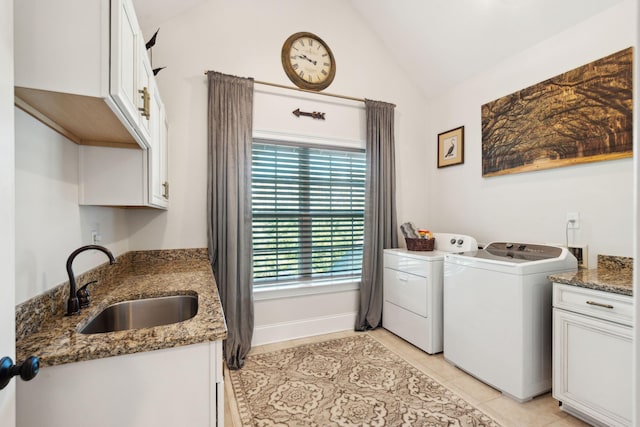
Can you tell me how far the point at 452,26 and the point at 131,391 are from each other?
3492 mm

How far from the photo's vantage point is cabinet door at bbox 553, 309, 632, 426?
1.55 metres

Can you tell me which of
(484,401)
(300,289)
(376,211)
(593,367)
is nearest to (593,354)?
(593,367)

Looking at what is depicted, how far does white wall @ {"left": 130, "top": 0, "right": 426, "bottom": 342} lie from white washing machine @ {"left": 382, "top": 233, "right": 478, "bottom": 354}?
49 centimetres

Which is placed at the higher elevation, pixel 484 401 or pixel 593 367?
pixel 593 367

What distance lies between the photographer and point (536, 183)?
2.47m

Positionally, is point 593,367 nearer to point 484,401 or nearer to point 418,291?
point 484,401

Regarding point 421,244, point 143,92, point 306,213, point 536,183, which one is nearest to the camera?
point 143,92

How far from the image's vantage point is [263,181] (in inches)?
115

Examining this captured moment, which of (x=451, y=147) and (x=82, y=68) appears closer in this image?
(x=82, y=68)

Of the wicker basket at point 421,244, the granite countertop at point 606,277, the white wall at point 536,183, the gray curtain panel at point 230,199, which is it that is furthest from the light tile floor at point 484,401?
the white wall at point 536,183

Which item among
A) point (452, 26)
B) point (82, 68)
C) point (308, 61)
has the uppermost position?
point (452, 26)

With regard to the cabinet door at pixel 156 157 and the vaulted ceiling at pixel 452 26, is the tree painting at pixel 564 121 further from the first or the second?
the cabinet door at pixel 156 157

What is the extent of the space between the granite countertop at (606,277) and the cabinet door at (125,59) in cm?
243

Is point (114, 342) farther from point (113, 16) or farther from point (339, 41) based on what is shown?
point (339, 41)
